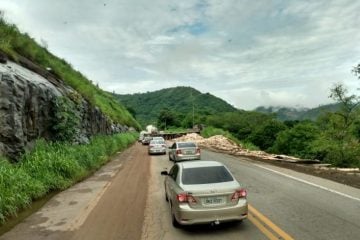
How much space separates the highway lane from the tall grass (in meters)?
3.57

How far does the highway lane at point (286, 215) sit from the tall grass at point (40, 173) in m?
3.57

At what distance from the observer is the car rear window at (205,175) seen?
30.2ft

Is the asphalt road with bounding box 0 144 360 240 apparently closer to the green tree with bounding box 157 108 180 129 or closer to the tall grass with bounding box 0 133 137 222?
the tall grass with bounding box 0 133 137 222

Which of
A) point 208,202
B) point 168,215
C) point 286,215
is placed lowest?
point 168,215

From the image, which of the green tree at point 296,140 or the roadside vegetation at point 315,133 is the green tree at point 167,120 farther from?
the green tree at point 296,140

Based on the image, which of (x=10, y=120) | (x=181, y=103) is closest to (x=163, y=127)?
(x=181, y=103)

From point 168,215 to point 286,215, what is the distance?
2969 mm

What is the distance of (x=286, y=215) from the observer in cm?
992

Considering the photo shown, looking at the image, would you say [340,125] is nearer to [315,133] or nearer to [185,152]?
[315,133]

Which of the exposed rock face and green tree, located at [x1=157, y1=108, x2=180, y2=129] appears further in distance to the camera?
green tree, located at [x1=157, y1=108, x2=180, y2=129]

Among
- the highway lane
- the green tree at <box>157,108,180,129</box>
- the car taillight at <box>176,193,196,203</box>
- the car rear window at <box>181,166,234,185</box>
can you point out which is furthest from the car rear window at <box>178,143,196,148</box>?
the green tree at <box>157,108,180,129</box>

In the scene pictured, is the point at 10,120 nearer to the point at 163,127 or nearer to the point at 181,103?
the point at 163,127

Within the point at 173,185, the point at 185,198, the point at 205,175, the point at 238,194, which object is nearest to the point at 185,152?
the point at 173,185

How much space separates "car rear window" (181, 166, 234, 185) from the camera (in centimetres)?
920
